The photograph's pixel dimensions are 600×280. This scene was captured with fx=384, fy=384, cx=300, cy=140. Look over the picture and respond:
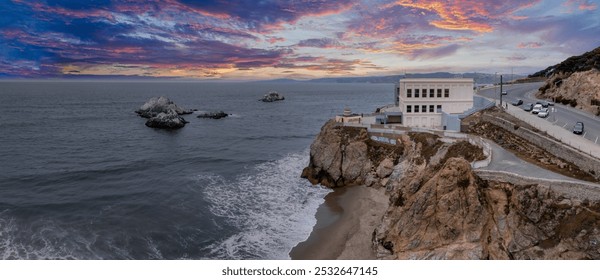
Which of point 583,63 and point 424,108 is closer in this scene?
point 424,108

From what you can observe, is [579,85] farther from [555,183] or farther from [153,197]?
[153,197]

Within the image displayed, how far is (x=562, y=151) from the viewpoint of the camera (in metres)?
28.1

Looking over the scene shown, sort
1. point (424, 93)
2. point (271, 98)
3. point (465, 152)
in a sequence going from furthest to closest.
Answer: point (271, 98) < point (424, 93) < point (465, 152)

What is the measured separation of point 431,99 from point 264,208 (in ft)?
86.5

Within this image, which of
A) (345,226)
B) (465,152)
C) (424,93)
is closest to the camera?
(345,226)

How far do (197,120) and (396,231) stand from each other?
268 feet

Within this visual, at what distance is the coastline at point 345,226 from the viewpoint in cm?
2658

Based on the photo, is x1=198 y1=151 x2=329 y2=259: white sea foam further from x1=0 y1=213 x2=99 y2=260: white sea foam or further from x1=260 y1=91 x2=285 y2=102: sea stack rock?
x1=260 y1=91 x2=285 y2=102: sea stack rock

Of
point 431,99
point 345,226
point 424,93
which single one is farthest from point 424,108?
point 345,226

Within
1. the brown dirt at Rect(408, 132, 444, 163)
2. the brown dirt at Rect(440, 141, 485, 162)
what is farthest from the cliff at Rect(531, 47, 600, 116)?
the brown dirt at Rect(440, 141, 485, 162)

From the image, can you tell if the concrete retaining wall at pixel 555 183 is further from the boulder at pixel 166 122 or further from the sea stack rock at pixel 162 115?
the sea stack rock at pixel 162 115

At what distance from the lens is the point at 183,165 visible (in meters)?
50.9

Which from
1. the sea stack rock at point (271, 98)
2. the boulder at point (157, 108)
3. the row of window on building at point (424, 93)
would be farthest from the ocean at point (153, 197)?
the sea stack rock at point (271, 98)

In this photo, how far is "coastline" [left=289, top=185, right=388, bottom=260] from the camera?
2658 cm
